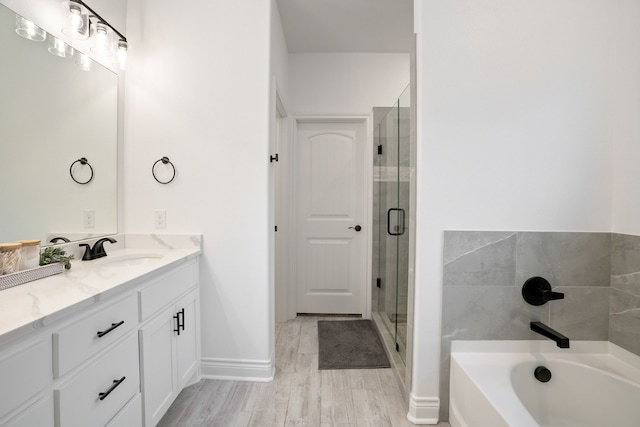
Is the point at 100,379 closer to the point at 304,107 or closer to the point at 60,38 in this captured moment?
the point at 60,38

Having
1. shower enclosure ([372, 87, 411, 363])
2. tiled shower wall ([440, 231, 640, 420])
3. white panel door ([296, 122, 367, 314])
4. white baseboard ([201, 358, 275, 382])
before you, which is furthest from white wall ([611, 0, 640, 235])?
white baseboard ([201, 358, 275, 382])

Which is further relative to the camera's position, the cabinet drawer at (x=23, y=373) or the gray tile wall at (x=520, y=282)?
the gray tile wall at (x=520, y=282)

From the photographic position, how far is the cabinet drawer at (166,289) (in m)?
1.30

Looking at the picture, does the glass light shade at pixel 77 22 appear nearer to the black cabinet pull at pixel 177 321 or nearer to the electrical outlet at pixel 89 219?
the electrical outlet at pixel 89 219

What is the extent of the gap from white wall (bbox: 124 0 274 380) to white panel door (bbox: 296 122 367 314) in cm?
111

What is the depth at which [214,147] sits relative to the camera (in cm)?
187

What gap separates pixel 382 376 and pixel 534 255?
124 cm

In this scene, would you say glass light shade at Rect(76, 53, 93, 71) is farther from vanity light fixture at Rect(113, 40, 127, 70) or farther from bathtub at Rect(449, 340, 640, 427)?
bathtub at Rect(449, 340, 640, 427)

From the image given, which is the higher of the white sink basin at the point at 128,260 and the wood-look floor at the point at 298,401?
the white sink basin at the point at 128,260

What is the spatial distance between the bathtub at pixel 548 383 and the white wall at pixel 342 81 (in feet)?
7.50

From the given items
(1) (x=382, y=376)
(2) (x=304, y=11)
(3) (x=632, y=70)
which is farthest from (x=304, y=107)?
(1) (x=382, y=376)

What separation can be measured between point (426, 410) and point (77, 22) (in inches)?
108

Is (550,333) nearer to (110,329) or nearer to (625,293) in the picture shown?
(625,293)

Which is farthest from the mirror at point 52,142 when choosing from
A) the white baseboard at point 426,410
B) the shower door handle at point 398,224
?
the white baseboard at point 426,410
